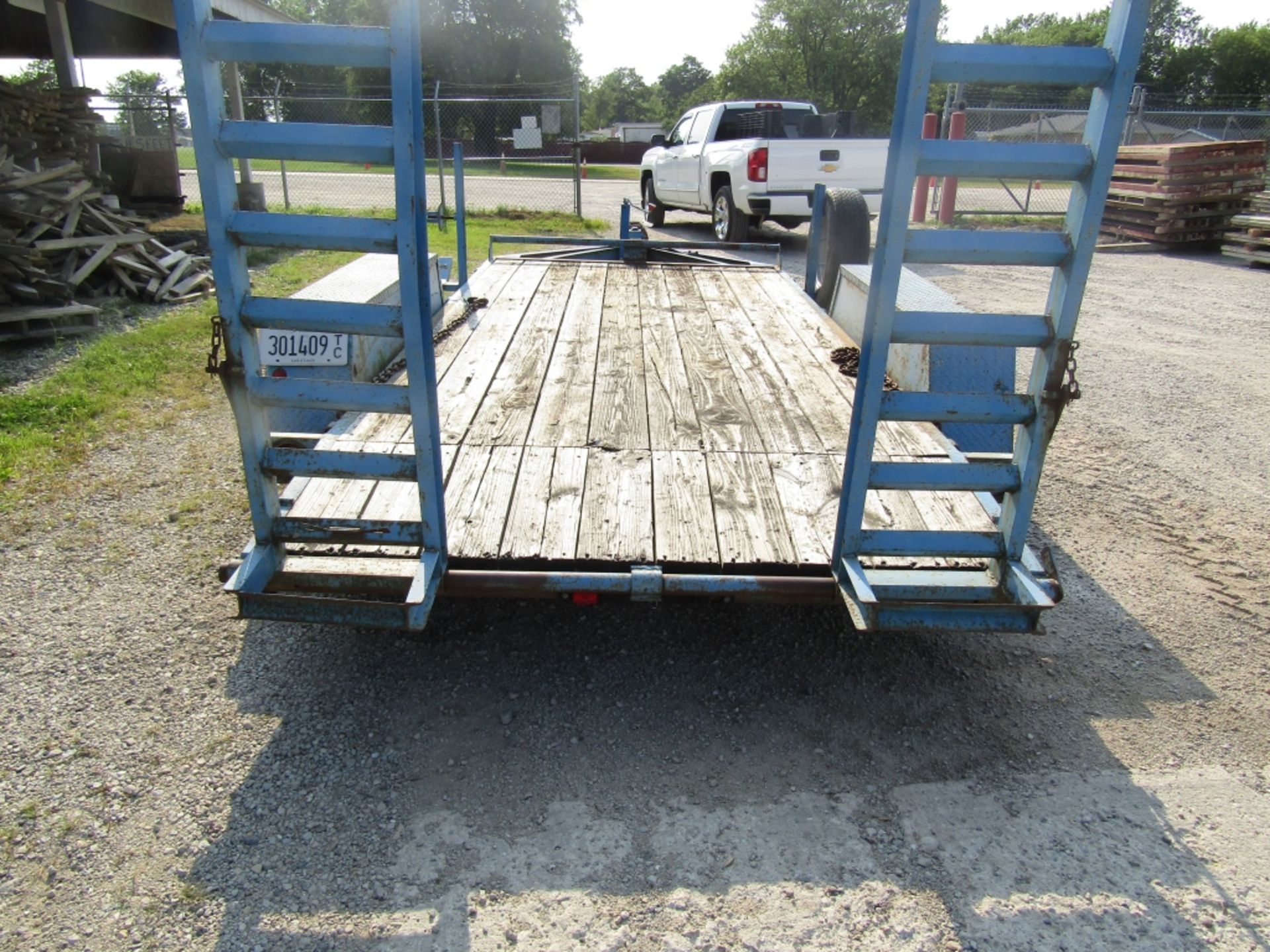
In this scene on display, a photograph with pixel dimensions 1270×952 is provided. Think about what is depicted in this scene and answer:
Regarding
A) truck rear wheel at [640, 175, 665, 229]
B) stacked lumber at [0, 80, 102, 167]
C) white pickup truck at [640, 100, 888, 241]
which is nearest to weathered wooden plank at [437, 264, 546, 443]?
white pickup truck at [640, 100, 888, 241]

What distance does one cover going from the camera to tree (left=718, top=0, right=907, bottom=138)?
57188 millimetres

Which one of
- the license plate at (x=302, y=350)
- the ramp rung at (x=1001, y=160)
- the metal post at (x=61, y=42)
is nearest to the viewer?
the ramp rung at (x=1001, y=160)

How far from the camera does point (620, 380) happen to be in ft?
14.1

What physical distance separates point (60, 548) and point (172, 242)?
8028mm

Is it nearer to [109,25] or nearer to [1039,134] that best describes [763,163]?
[1039,134]

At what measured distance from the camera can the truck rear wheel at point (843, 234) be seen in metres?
6.71

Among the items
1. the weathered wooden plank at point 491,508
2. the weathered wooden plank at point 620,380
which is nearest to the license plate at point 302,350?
the weathered wooden plank at point 491,508

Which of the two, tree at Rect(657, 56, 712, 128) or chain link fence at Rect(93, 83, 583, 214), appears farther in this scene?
tree at Rect(657, 56, 712, 128)

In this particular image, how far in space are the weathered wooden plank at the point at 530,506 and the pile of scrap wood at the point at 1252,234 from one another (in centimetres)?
1304

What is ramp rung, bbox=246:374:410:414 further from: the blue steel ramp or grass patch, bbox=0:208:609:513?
grass patch, bbox=0:208:609:513

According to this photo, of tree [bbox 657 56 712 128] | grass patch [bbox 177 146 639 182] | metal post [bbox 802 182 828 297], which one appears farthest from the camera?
tree [bbox 657 56 712 128]

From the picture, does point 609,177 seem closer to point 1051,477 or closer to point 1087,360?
point 1087,360

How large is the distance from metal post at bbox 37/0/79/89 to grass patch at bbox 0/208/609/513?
5617 mm

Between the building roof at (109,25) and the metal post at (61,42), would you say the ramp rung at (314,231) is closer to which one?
the metal post at (61,42)
